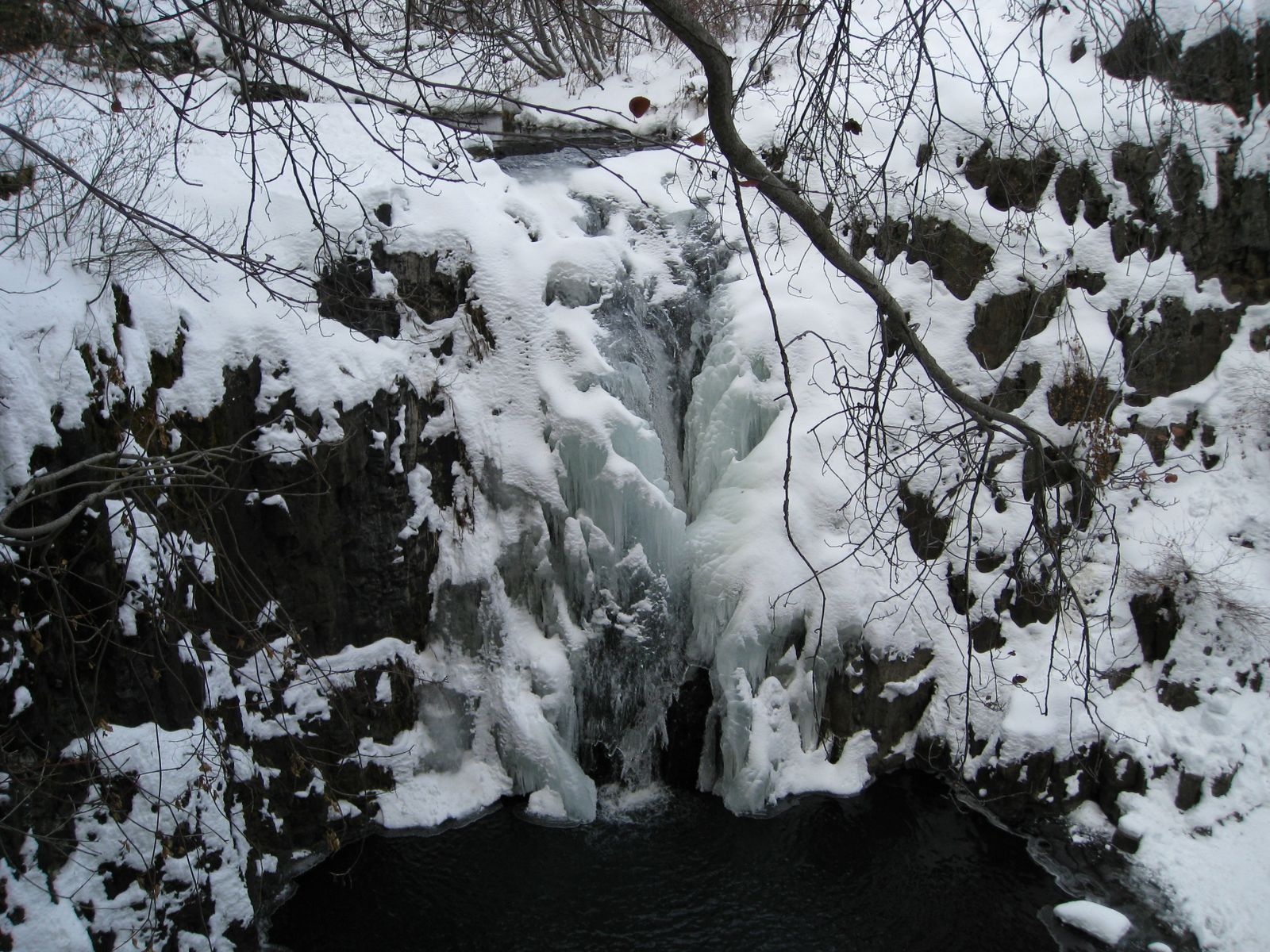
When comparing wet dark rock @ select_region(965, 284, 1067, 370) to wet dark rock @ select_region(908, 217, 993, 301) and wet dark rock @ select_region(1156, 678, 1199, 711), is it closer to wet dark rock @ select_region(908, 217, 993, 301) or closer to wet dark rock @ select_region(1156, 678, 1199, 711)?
wet dark rock @ select_region(908, 217, 993, 301)

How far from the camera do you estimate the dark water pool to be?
500 cm

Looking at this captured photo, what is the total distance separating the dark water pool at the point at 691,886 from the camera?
4996mm

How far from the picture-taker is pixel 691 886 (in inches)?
208

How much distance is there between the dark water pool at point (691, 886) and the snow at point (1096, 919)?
0.49ft

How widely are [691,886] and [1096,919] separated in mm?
2243

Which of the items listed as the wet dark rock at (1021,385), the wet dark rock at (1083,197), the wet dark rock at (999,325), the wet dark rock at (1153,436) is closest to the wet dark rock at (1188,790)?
the wet dark rock at (1153,436)

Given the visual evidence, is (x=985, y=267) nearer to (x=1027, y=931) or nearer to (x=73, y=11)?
(x=1027, y=931)

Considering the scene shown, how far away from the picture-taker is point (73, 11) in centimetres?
246

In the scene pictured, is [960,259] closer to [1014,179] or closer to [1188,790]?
[1014,179]

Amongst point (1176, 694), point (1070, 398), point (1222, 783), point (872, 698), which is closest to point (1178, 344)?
point (1070, 398)

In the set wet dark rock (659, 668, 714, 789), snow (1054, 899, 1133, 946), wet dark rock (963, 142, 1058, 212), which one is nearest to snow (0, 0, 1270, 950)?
snow (1054, 899, 1133, 946)

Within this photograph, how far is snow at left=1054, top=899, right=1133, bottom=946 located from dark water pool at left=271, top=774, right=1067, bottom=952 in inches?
5.8

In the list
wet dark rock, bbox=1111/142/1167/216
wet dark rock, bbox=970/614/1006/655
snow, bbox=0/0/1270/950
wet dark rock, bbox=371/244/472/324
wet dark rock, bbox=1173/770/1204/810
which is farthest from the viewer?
wet dark rock, bbox=1111/142/1167/216

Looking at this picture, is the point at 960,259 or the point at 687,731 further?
the point at 960,259
